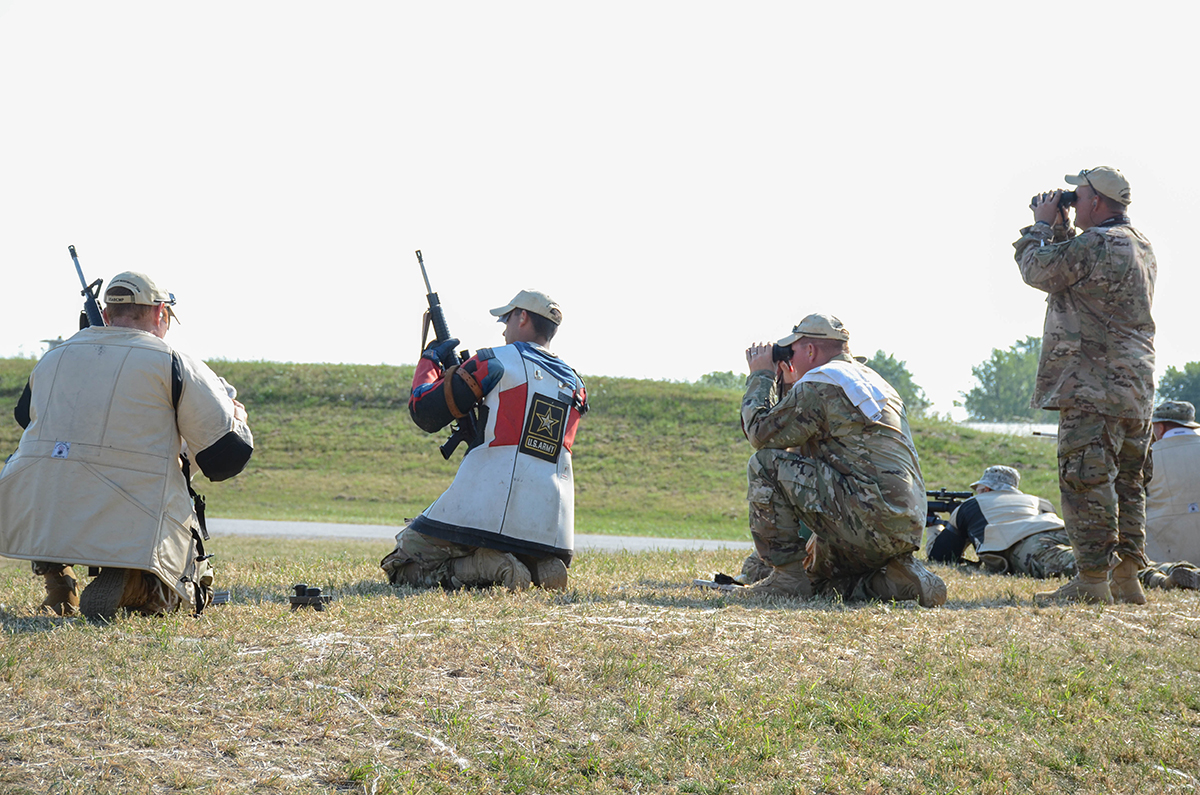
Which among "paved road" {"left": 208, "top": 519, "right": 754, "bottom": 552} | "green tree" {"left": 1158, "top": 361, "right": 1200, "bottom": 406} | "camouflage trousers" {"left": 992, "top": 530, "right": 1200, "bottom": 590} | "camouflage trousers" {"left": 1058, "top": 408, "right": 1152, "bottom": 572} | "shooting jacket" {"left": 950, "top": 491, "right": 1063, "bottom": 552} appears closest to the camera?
"camouflage trousers" {"left": 1058, "top": 408, "right": 1152, "bottom": 572}

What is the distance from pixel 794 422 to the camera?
6762 mm

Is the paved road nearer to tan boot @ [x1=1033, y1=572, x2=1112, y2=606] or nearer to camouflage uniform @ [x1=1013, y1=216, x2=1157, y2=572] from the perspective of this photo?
tan boot @ [x1=1033, y1=572, x2=1112, y2=606]

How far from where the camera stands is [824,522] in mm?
6844

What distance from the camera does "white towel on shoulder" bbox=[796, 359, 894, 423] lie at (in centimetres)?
669

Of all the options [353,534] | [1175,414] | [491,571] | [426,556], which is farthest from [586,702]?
[353,534]

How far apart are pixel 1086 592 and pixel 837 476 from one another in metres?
1.88

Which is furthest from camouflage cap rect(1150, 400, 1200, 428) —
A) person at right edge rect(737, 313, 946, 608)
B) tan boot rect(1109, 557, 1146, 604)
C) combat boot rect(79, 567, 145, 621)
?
combat boot rect(79, 567, 145, 621)

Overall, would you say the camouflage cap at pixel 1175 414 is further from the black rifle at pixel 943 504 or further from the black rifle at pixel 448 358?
the black rifle at pixel 448 358

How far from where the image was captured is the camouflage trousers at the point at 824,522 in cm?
→ 670

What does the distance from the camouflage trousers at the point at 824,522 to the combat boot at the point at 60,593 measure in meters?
4.08

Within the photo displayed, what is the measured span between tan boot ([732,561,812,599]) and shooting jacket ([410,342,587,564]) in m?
1.35

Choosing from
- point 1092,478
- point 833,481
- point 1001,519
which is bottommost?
point 1001,519

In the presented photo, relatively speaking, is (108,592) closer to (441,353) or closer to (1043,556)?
(441,353)

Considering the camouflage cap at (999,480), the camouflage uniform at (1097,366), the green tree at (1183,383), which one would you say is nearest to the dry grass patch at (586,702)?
the camouflage uniform at (1097,366)
